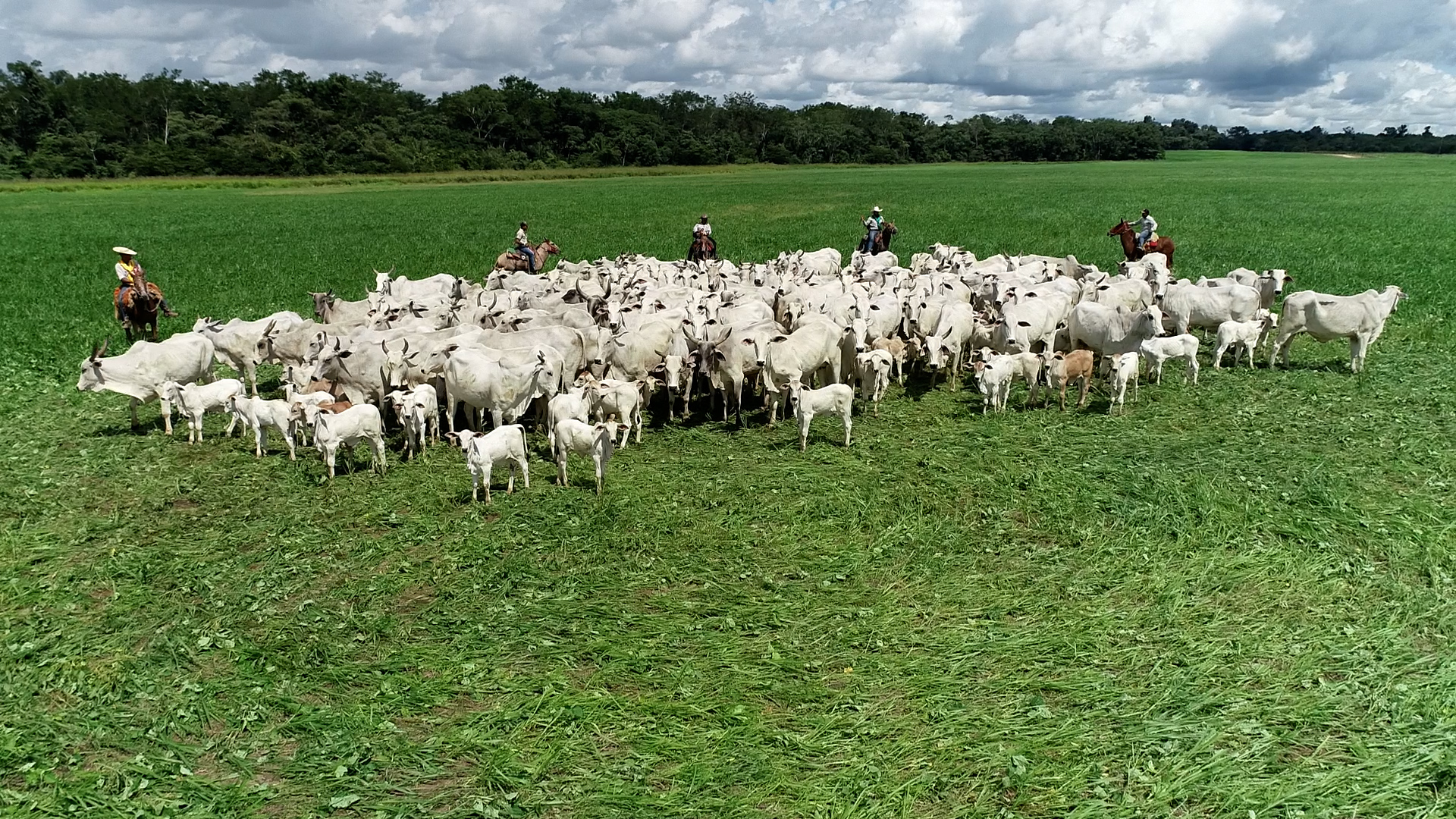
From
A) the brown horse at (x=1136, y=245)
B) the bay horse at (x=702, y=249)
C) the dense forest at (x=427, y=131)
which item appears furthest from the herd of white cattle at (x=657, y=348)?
the dense forest at (x=427, y=131)

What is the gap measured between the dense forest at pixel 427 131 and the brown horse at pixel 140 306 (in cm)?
8031

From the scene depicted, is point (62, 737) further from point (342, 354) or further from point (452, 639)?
point (342, 354)

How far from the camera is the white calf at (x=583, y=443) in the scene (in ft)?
37.0

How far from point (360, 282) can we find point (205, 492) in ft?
63.4

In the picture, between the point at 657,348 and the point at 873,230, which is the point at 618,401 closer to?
the point at 657,348

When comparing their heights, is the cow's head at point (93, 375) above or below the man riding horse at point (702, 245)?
below

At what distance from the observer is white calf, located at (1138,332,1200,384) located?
50.2 ft

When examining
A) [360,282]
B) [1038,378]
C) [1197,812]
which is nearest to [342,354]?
[1038,378]

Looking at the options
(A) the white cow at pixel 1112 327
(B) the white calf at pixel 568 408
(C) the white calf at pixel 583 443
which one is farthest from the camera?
(A) the white cow at pixel 1112 327

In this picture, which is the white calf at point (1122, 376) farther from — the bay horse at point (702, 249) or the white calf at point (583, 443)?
the bay horse at point (702, 249)

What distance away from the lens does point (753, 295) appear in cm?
1834

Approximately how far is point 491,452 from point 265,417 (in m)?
4.18

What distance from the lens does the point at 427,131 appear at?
109312mm

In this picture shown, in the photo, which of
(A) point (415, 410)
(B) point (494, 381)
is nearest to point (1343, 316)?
(B) point (494, 381)
